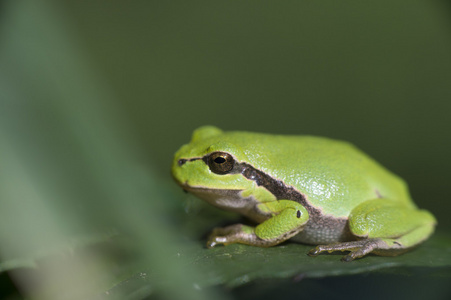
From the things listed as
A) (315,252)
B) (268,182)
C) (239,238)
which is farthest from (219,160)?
(315,252)

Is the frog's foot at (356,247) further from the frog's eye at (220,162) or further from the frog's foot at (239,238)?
the frog's eye at (220,162)

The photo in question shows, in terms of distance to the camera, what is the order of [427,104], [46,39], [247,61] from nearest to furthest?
[46,39], [427,104], [247,61]

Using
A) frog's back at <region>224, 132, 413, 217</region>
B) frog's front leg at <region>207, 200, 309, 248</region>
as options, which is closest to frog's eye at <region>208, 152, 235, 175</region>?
frog's back at <region>224, 132, 413, 217</region>

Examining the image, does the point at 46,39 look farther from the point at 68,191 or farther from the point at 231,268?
the point at 231,268

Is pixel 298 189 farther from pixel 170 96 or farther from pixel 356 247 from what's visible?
pixel 170 96

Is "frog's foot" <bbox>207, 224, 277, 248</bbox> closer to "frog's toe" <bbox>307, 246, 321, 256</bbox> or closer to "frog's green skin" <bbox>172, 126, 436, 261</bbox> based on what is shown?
"frog's green skin" <bbox>172, 126, 436, 261</bbox>

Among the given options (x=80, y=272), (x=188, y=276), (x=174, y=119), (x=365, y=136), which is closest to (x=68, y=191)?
(x=80, y=272)

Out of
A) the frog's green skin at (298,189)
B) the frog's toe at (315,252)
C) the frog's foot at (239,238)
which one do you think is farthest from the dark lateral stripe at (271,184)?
the frog's toe at (315,252)
